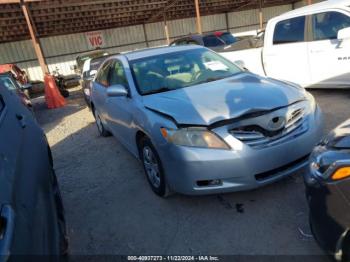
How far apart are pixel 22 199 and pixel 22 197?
21 millimetres

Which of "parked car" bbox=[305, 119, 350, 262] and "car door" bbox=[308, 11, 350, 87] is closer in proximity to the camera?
"parked car" bbox=[305, 119, 350, 262]

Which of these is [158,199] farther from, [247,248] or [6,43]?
[6,43]

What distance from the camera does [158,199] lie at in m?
3.36

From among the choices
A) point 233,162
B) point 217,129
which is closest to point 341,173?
point 233,162

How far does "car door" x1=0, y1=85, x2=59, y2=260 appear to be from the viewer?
1.31m

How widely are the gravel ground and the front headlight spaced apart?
742 mm

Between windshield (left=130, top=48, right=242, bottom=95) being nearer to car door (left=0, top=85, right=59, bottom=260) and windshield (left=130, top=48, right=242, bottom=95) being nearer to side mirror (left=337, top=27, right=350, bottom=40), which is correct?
car door (left=0, top=85, right=59, bottom=260)

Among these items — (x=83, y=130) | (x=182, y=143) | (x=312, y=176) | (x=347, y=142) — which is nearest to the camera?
(x=347, y=142)

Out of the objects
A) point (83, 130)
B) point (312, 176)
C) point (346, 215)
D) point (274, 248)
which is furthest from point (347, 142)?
point (83, 130)

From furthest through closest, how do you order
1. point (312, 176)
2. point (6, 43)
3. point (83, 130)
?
point (6, 43), point (83, 130), point (312, 176)

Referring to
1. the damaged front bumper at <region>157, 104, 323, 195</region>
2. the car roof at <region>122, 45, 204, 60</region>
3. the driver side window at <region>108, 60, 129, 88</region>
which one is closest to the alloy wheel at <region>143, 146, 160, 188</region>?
the damaged front bumper at <region>157, 104, 323, 195</region>

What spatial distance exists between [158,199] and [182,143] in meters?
0.93

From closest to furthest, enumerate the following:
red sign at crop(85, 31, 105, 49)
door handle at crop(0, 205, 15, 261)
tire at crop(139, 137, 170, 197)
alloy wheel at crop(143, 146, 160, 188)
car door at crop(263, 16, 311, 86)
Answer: door handle at crop(0, 205, 15, 261) → tire at crop(139, 137, 170, 197) → alloy wheel at crop(143, 146, 160, 188) → car door at crop(263, 16, 311, 86) → red sign at crop(85, 31, 105, 49)

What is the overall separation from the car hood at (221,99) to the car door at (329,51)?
2.47 m
